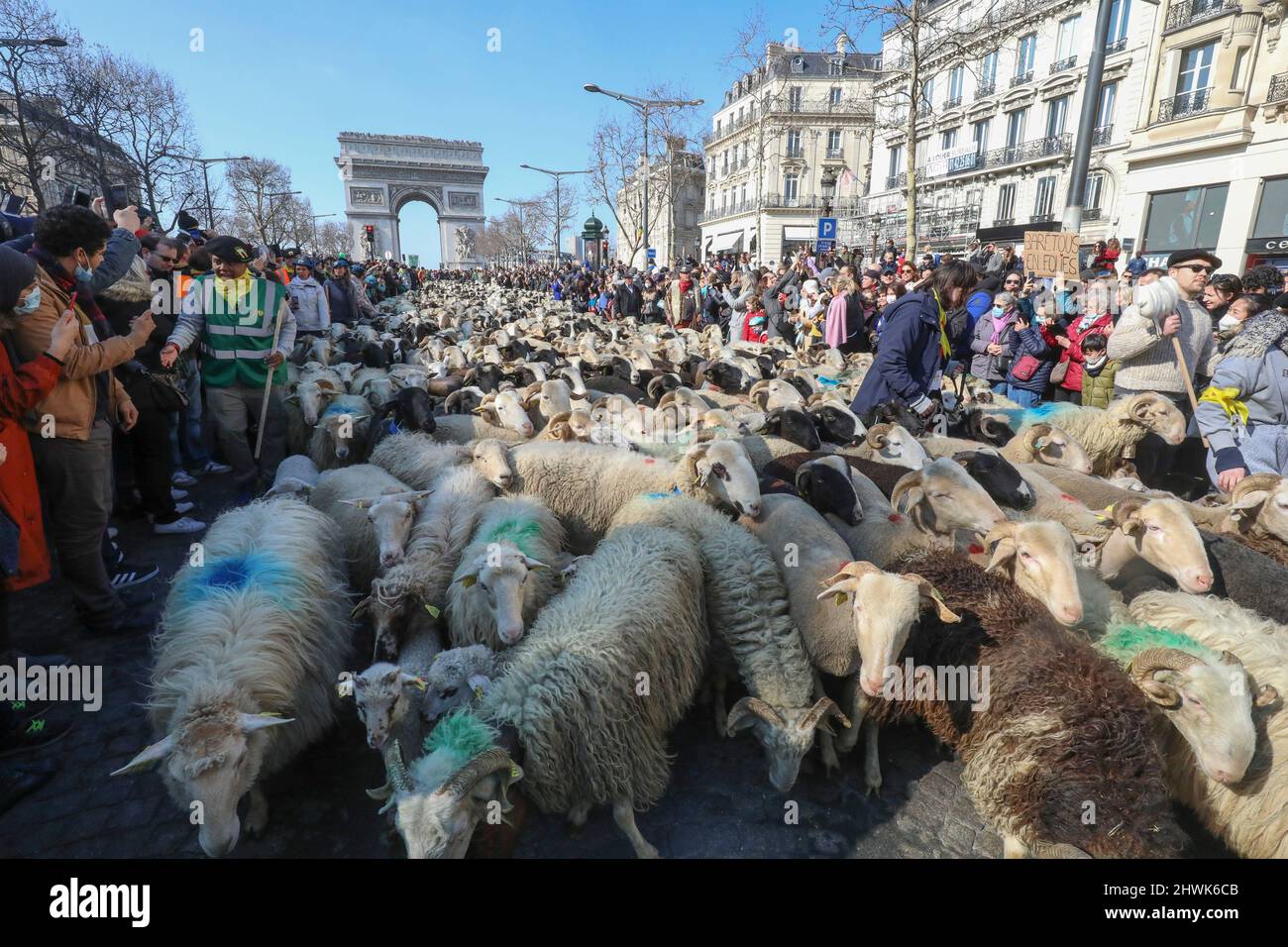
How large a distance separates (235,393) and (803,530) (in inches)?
205

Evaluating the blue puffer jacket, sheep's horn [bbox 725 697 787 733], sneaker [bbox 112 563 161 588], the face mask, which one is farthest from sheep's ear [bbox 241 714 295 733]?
the blue puffer jacket

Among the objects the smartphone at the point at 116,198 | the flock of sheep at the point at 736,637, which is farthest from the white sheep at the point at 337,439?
the smartphone at the point at 116,198

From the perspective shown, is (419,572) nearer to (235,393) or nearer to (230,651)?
(230,651)

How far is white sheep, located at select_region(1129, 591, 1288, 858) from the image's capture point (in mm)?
2334

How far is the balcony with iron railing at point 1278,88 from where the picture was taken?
68.1 feet

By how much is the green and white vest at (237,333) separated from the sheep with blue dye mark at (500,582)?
3.09 meters

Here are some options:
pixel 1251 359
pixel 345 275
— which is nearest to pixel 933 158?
pixel 345 275

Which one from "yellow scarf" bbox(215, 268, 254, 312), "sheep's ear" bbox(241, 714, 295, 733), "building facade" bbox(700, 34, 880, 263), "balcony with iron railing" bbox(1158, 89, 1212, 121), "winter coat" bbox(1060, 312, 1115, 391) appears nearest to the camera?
"sheep's ear" bbox(241, 714, 295, 733)

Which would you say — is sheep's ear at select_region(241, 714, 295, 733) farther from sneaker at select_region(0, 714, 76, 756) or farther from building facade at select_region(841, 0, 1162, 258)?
building facade at select_region(841, 0, 1162, 258)

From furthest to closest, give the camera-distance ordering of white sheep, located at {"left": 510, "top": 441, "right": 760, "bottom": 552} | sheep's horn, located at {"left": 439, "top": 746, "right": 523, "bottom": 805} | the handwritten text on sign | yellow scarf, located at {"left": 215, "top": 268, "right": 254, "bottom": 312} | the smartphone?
the handwritten text on sign < the smartphone < yellow scarf, located at {"left": 215, "top": 268, "right": 254, "bottom": 312} < white sheep, located at {"left": 510, "top": 441, "right": 760, "bottom": 552} < sheep's horn, located at {"left": 439, "top": 746, "right": 523, "bottom": 805}

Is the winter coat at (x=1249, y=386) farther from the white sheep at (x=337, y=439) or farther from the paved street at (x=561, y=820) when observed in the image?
the white sheep at (x=337, y=439)

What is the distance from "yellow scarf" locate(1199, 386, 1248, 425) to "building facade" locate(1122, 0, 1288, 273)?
80.0ft

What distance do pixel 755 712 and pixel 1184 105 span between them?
3393cm

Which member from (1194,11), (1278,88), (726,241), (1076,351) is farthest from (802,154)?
(1076,351)
